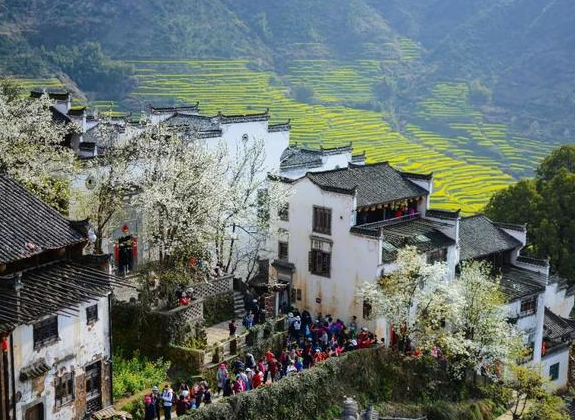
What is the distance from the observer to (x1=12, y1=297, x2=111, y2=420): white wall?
30.3 metres

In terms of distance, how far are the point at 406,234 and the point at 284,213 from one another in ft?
21.9

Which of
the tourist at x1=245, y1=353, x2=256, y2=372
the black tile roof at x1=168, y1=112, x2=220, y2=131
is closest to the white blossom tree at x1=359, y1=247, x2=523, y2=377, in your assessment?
the tourist at x1=245, y1=353, x2=256, y2=372

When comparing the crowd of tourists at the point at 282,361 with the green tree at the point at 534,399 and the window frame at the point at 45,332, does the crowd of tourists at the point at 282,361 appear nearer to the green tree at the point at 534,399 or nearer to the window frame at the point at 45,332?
the window frame at the point at 45,332

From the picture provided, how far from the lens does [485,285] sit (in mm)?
45500

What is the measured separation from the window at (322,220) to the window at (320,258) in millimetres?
592

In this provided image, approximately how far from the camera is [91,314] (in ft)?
109

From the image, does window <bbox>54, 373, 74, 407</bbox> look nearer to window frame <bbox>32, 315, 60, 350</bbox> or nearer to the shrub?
window frame <bbox>32, 315, 60, 350</bbox>

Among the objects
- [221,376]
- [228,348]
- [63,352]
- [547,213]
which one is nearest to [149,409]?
[63,352]

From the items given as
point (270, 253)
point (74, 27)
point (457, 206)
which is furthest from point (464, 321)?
point (74, 27)

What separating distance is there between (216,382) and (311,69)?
99639 millimetres

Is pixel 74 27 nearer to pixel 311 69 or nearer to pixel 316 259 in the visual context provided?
pixel 311 69

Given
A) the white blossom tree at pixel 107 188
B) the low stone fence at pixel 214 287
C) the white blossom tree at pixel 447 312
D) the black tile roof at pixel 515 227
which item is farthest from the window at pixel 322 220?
the black tile roof at pixel 515 227

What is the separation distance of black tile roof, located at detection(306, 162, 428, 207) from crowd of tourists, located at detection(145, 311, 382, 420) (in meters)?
6.50

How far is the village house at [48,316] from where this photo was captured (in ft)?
97.6
